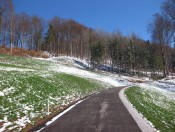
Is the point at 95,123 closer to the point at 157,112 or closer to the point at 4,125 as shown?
the point at 4,125

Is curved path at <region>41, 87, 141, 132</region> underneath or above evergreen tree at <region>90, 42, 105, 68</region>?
underneath

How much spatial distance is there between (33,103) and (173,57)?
12525 cm

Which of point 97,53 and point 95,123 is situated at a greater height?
point 97,53

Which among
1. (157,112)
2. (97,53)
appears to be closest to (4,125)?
A: (157,112)

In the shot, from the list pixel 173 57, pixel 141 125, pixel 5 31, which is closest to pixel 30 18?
pixel 5 31

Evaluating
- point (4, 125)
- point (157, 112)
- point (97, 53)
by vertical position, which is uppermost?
point (97, 53)

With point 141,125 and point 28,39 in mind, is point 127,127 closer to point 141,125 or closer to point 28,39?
point 141,125

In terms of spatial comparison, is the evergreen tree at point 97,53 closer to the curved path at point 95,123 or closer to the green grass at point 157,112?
the green grass at point 157,112

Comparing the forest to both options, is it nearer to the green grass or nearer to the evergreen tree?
the evergreen tree

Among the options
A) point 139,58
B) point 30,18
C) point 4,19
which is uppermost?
point 30,18

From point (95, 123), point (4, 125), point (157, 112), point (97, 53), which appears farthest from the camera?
point (97, 53)

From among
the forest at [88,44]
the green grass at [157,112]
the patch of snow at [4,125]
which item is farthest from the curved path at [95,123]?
the forest at [88,44]

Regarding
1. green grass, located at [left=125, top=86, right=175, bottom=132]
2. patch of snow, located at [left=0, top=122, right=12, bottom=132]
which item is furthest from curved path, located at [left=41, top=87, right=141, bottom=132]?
patch of snow, located at [left=0, top=122, right=12, bottom=132]

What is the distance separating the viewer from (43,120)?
16047 mm
